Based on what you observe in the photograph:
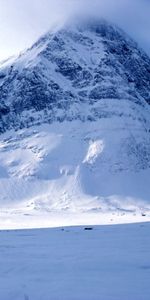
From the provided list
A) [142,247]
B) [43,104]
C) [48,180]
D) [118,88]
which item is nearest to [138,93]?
[118,88]

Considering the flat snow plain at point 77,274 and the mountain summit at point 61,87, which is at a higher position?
the mountain summit at point 61,87

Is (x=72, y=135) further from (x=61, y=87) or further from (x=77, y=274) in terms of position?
(x=77, y=274)

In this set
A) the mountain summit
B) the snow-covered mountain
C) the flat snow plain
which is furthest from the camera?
the mountain summit

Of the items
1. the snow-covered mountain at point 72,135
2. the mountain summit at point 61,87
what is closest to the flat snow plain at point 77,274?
the snow-covered mountain at point 72,135

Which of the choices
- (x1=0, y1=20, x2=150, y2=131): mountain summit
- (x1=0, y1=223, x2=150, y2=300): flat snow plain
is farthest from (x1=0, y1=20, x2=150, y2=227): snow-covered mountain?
(x1=0, y1=223, x2=150, y2=300): flat snow plain

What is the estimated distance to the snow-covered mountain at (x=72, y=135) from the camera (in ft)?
470

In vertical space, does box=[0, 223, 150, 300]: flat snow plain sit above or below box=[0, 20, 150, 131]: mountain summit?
below

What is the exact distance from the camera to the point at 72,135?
168 meters

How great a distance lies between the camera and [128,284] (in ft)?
42.5

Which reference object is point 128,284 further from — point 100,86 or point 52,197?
point 100,86

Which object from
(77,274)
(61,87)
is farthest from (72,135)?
(77,274)

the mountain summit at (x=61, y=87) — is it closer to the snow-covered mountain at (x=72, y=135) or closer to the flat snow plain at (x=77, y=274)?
the snow-covered mountain at (x=72, y=135)

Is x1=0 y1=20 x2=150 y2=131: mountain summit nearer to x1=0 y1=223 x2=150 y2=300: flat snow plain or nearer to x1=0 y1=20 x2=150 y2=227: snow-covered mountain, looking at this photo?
x1=0 y1=20 x2=150 y2=227: snow-covered mountain

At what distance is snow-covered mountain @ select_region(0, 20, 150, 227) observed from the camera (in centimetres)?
14338
